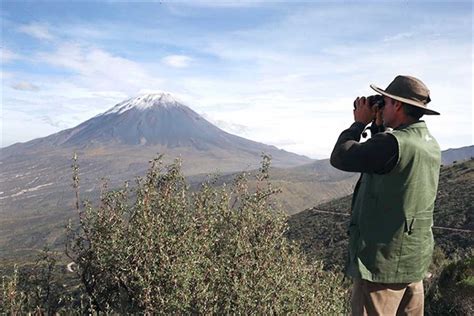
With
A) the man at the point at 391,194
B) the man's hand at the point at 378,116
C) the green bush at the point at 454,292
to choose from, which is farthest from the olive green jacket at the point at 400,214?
the green bush at the point at 454,292

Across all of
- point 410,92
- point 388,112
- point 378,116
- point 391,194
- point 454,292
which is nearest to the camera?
point 391,194

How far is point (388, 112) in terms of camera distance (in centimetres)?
474

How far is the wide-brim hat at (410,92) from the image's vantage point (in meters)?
4.61

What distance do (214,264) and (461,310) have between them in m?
5.56

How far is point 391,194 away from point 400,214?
223mm

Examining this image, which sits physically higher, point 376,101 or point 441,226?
point 376,101

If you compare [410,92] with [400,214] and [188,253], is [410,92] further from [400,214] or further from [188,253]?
[188,253]

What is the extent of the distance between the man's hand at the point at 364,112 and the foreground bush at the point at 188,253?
403 centimetres

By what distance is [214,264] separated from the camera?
8.59 metres

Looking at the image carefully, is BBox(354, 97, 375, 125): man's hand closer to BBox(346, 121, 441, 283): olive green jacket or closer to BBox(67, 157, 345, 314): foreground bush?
BBox(346, 121, 441, 283): olive green jacket

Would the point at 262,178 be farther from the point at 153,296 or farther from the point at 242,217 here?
the point at 153,296

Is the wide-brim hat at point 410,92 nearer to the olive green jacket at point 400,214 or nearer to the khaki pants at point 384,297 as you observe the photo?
the olive green jacket at point 400,214

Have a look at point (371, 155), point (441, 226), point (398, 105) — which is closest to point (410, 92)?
point (398, 105)

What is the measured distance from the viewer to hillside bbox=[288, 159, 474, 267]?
3653cm
